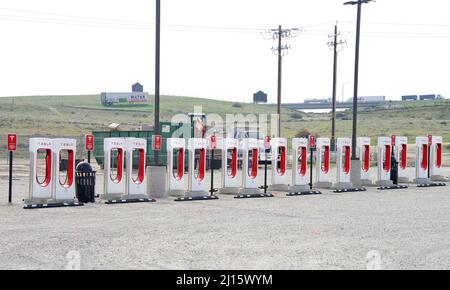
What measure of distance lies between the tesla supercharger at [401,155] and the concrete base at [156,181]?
36.6 ft

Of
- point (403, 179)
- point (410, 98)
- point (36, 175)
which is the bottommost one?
point (403, 179)

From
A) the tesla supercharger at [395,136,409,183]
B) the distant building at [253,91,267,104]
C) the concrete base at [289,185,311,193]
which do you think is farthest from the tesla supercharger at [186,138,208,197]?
the distant building at [253,91,267,104]

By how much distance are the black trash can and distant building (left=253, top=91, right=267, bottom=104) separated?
144 metres

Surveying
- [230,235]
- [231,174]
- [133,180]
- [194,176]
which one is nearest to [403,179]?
[231,174]

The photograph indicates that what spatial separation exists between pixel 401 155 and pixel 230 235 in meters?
18.5

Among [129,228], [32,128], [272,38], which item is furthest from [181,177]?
[32,128]

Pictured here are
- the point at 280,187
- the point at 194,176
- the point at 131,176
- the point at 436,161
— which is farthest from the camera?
the point at 436,161

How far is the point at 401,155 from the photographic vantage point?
103 feet

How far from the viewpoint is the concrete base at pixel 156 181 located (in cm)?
2298

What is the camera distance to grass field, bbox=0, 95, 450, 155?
284 feet

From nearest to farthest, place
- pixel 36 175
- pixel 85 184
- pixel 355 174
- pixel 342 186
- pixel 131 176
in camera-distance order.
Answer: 1. pixel 36 175
2. pixel 85 184
3. pixel 131 176
4. pixel 342 186
5. pixel 355 174

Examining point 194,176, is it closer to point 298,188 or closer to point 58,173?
point 298,188

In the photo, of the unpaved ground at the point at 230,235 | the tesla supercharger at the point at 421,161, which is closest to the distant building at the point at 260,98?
the tesla supercharger at the point at 421,161
